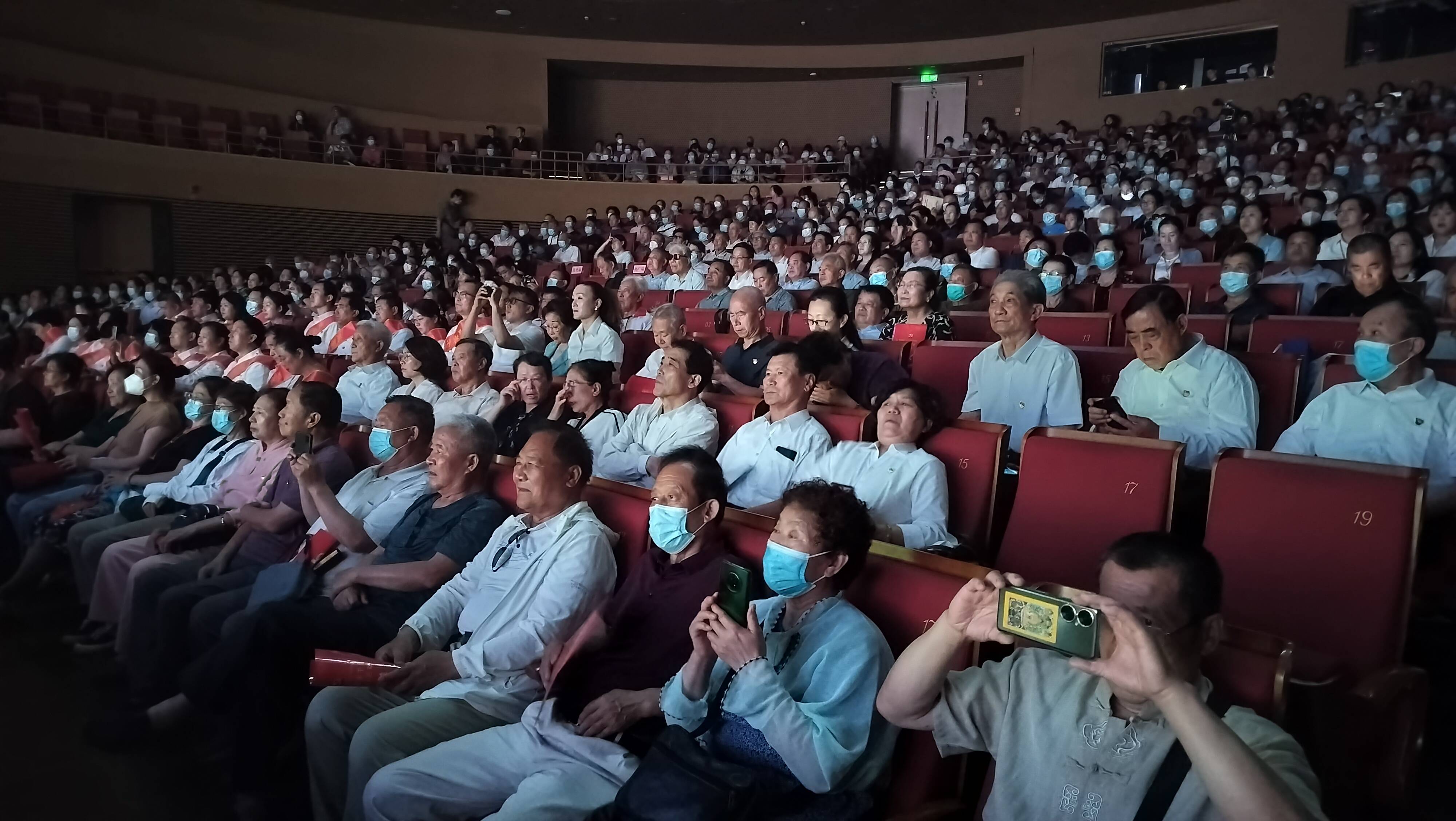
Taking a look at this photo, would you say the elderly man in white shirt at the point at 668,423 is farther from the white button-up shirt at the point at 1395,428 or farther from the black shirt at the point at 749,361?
the white button-up shirt at the point at 1395,428

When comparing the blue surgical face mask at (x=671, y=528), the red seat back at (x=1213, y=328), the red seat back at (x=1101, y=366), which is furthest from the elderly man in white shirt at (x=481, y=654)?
the red seat back at (x=1213, y=328)

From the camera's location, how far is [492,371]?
3.67 m

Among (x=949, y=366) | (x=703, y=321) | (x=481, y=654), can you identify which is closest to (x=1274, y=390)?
(x=949, y=366)

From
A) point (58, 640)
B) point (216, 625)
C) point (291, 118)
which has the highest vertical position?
point (291, 118)

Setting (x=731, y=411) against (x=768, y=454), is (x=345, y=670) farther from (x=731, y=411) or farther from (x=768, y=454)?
(x=731, y=411)

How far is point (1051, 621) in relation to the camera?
87cm

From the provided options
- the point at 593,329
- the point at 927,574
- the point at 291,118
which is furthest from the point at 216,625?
the point at 291,118

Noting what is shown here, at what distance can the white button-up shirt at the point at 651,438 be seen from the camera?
8.48 ft

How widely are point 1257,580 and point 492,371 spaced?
2906mm

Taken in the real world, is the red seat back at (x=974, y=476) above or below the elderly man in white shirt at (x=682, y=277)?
below

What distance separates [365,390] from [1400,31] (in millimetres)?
10470

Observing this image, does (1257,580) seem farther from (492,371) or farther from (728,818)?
(492,371)

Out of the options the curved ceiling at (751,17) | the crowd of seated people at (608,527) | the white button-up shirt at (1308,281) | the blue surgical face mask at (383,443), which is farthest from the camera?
the curved ceiling at (751,17)

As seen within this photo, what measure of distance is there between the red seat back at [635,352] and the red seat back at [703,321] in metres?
0.33
